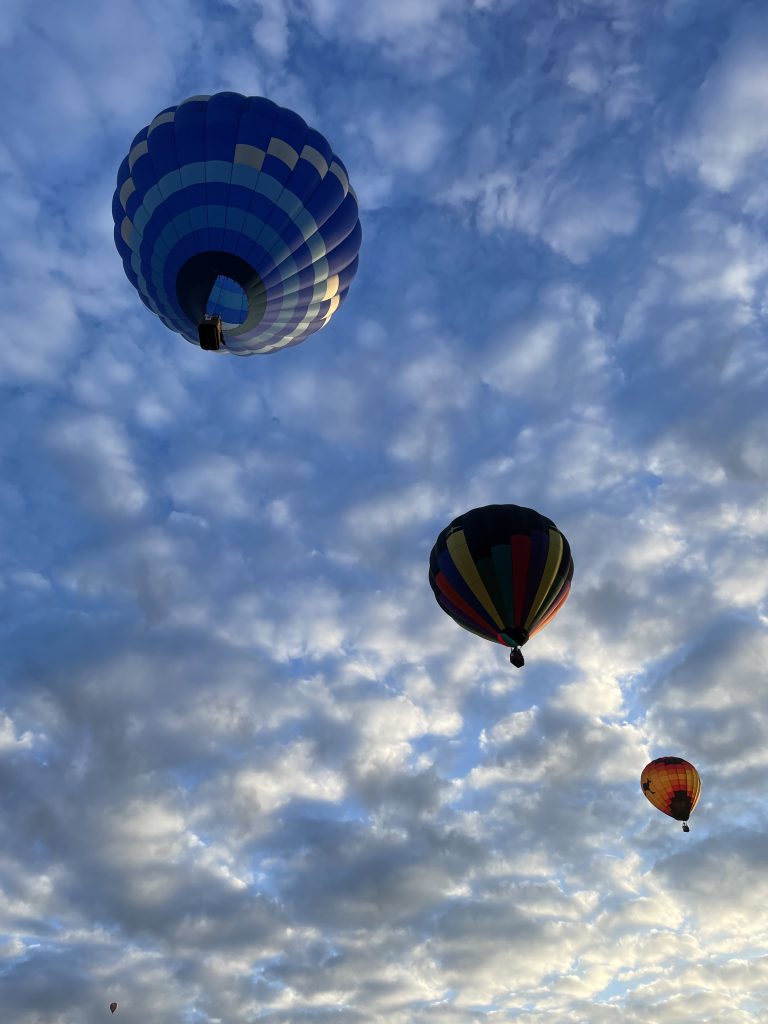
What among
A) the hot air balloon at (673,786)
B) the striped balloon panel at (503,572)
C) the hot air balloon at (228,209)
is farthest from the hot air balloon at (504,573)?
the hot air balloon at (673,786)

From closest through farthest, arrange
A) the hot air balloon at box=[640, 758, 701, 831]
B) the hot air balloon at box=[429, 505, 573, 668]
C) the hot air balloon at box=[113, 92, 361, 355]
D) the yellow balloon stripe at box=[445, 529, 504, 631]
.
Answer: the hot air balloon at box=[113, 92, 361, 355], the hot air balloon at box=[429, 505, 573, 668], the yellow balloon stripe at box=[445, 529, 504, 631], the hot air balloon at box=[640, 758, 701, 831]

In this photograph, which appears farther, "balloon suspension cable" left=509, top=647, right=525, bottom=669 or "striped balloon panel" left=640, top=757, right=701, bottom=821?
"striped balloon panel" left=640, top=757, right=701, bottom=821

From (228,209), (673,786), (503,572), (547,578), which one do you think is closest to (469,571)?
(503,572)

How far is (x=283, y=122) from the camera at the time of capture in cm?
2395

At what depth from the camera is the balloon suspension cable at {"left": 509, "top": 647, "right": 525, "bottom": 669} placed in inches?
931

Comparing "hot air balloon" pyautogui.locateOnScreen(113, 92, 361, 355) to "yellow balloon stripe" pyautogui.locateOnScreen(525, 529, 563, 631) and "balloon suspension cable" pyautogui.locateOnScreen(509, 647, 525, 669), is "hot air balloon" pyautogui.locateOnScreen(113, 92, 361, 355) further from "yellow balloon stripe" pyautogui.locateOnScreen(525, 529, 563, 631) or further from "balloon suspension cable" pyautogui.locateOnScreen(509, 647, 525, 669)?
"balloon suspension cable" pyautogui.locateOnScreen(509, 647, 525, 669)

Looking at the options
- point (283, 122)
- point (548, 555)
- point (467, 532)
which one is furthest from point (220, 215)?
Answer: point (548, 555)

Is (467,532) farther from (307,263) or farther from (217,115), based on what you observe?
(217,115)

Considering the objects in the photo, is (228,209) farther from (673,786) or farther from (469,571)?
(673,786)

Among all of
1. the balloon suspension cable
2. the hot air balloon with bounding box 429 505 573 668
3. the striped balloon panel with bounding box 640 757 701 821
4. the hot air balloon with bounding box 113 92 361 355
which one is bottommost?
the balloon suspension cable

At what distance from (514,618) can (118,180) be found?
1932cm

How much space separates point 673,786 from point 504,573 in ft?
68.5

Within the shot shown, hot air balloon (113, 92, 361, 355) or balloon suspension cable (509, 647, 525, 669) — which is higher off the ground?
hot air balloon (113, 92, 361, 355)

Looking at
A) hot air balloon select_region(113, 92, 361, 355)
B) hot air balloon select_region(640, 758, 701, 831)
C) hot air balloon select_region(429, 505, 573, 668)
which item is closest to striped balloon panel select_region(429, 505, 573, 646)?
hot air balloon select_region(429, 505, 573, 668)
